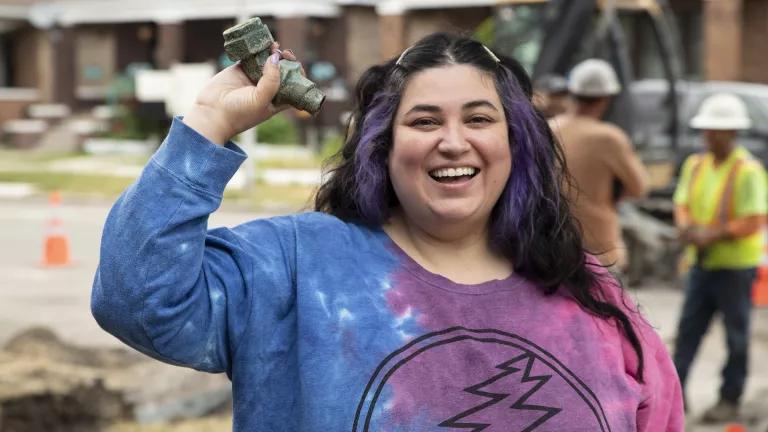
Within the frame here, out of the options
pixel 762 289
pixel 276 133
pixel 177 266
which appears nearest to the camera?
pixel 177 266

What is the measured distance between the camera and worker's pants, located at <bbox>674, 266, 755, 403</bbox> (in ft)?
22.3

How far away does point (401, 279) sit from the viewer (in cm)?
229

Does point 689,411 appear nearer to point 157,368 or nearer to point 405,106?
point 157,368

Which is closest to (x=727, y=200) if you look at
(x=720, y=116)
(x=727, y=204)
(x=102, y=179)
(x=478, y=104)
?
(x=727, y=204)

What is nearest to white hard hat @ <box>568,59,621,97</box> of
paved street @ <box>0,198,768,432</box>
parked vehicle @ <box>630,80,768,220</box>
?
paved street @ <box>0,198,768,432</box>

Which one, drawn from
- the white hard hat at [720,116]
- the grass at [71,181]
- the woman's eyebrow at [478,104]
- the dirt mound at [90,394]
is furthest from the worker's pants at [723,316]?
the grass at [71,181]

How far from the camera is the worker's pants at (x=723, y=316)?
22.3ft

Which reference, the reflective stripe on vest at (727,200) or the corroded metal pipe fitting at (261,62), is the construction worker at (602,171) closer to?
the reflective stripe on vest at (727,200)

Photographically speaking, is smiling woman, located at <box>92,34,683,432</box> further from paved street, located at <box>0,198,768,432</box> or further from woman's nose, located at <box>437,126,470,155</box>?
paved street, located at <box>0,198,768,432</box>

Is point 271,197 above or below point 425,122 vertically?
below

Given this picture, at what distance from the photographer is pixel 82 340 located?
9227 mm

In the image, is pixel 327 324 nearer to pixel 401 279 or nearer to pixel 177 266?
pixel 401 279

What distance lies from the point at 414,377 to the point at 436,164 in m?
0.40

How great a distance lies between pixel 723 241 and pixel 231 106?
5116 mm
